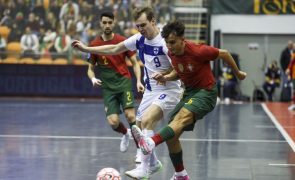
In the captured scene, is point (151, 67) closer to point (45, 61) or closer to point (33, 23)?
point (45, 61)

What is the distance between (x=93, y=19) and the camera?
29.7 meters

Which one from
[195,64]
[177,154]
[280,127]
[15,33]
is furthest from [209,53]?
[15,33]

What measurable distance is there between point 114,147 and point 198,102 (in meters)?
4.68

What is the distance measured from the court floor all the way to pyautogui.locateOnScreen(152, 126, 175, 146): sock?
1.56m

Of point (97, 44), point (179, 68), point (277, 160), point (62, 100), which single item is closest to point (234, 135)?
point (277, 160)

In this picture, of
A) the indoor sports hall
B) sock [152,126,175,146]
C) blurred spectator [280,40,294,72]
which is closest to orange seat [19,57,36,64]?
the indoor sports hall

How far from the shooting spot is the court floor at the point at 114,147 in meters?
10.4

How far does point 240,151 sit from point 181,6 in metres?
18.6

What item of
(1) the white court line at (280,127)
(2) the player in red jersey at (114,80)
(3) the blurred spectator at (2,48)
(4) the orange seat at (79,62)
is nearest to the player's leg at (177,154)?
(2) the player in red jersey at (114,80)

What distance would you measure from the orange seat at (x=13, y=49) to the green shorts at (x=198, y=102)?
20.5m

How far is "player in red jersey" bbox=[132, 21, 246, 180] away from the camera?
8.68m

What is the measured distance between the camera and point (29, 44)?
2914 cm

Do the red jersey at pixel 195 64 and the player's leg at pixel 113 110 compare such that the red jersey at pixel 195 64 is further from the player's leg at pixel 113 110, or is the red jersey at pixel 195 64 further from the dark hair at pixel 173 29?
the player's leg at pixel 113 110

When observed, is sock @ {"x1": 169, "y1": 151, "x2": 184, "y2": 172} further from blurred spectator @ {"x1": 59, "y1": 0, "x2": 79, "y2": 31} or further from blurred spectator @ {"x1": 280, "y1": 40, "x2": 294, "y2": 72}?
→ blurred spectator @ {"x1": 59, "y1": 0, "x2": 79, "y2": 31}
